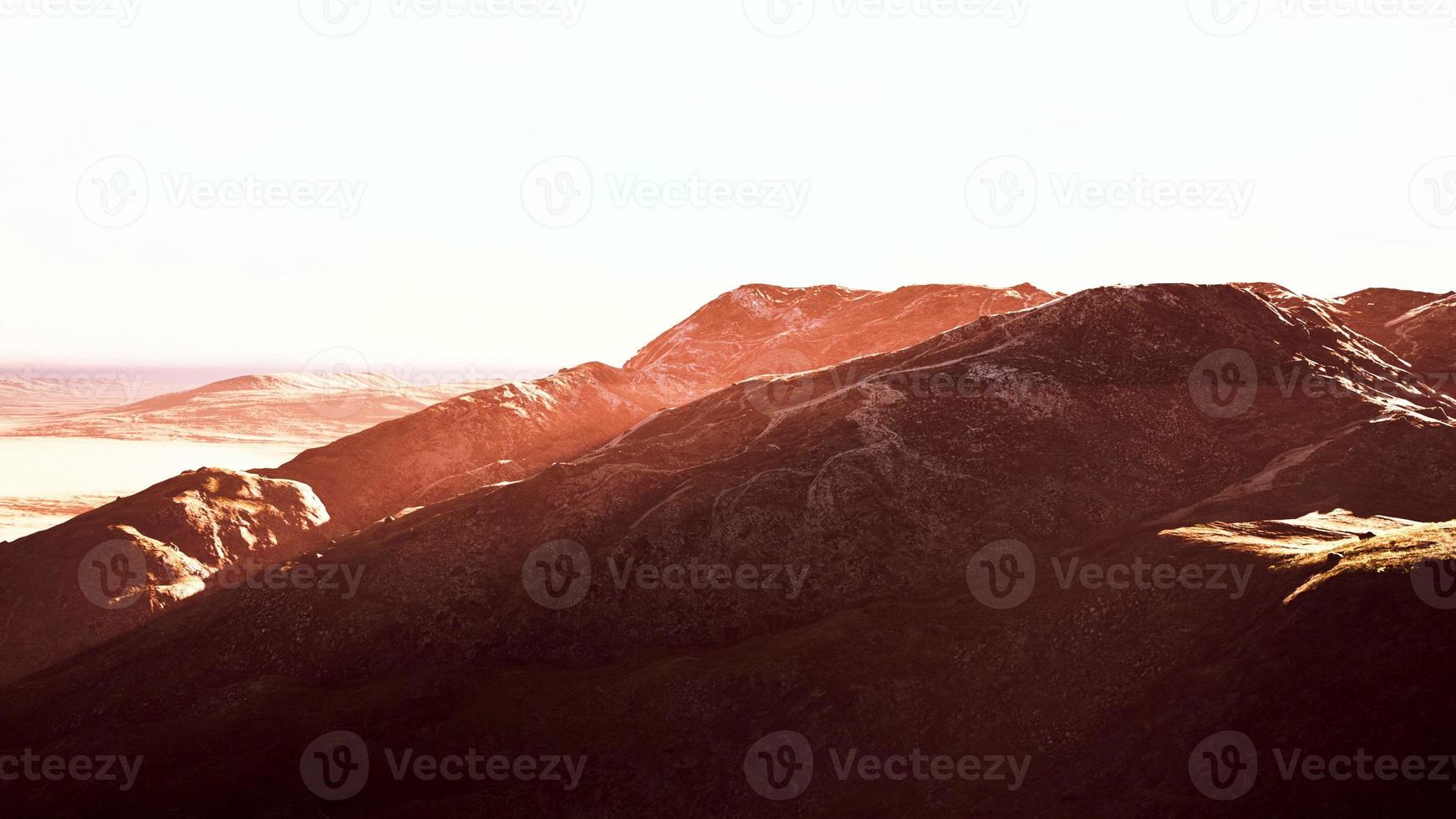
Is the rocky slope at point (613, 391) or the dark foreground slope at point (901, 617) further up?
the rocky slope at point (613, 391)

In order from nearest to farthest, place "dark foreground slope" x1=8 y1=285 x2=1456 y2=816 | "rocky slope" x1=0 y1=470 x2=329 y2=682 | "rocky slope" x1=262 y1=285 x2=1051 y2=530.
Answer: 1. "dark foreground slope" x1=8 y1=285 x2=1456 y2=816
2. "rocky slope" x1=0 y1=470 x2=329 y2=682
3. "rocky slope" x1=262 y1=285 x2=1051 y2=530

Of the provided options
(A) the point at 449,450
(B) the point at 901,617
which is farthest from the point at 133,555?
(B) the point at 901,617

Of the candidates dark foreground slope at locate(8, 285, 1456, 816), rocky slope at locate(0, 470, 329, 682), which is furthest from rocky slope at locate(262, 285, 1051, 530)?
dark foreground slope at locate(8, 285, 1456, 816)

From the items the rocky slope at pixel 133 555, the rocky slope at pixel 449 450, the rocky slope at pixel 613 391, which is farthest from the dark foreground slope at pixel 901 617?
the rocky slope at pixel 613 391

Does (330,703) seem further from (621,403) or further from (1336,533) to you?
(621,403)

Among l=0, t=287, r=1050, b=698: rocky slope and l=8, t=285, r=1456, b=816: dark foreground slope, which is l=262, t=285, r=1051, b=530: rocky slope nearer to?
l=0, t=287, r=1050, b=698: rocky slope

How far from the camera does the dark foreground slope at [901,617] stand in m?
36.2

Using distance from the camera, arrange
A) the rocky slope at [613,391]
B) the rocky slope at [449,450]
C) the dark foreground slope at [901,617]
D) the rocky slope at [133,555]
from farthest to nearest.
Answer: the rocky slope at [613,391] → the rocky slope at [449,450] → the rocky slope at [133,555] → the dark foreground slope at [901,617]

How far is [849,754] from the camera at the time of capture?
4028 cm

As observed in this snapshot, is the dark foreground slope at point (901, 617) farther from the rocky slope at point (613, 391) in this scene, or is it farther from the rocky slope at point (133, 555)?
the rocky slope at point (613, 391)

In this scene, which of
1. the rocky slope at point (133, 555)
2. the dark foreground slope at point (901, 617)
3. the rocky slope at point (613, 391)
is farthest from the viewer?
the rocky slope at point (613, 391)

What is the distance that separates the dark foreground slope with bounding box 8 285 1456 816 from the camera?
36156 mm

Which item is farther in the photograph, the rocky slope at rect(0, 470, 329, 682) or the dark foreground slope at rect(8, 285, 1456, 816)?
the rocky slope at rect(0, 470, 329, 682)

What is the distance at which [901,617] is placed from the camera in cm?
4772
